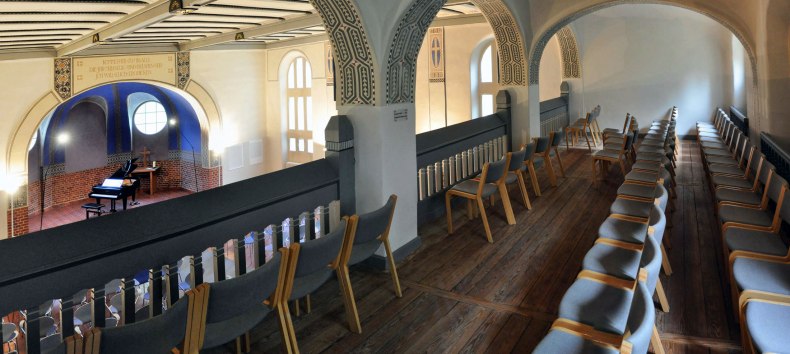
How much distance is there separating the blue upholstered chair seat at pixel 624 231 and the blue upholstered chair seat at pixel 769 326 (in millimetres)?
904

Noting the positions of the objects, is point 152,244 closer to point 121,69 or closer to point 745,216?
point 745,216

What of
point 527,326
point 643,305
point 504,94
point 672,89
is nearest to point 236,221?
point 527,326

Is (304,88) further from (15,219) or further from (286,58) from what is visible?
(15,219)

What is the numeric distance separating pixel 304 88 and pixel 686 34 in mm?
10874

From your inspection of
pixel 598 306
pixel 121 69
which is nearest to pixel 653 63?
pixel 598 306

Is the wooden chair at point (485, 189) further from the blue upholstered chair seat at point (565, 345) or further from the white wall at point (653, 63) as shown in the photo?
the white wall at point (653, 63)

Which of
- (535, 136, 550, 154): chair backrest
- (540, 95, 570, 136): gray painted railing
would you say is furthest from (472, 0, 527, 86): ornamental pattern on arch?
(540, 95, 570, 136): gray painted railing

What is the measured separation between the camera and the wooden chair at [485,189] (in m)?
4.98

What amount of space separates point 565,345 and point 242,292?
4.90 ft

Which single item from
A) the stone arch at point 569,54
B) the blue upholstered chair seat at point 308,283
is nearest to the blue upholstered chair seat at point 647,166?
the blue upholstered chair seat at point 308,283

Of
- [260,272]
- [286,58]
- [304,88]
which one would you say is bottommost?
[260,272]

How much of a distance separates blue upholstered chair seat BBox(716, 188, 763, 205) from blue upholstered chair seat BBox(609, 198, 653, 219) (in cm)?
83

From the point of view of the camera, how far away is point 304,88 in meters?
16.4

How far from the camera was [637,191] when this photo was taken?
4613 millimetres
